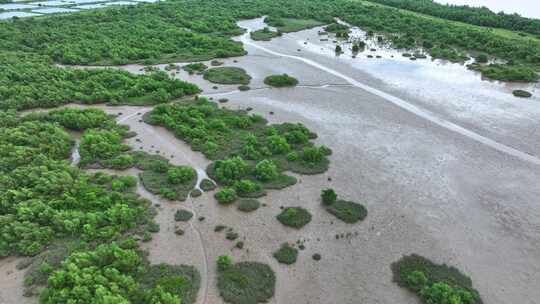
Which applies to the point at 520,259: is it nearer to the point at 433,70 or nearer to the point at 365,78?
the point at 365,78

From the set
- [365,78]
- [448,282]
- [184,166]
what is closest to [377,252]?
[448,282]

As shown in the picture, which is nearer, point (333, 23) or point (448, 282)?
point (448, 282)

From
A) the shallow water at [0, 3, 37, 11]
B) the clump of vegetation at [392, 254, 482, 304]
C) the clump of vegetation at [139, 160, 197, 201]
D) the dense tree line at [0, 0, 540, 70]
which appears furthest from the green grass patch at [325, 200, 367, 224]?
the shallow water at [0, 3, 37, 11]

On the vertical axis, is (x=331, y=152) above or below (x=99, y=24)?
below

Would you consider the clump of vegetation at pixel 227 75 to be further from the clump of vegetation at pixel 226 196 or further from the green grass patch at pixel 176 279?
the green grass patch at pixel 176 279

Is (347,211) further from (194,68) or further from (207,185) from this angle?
(194,68)

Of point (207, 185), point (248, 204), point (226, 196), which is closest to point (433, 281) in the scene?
point (248, 204)

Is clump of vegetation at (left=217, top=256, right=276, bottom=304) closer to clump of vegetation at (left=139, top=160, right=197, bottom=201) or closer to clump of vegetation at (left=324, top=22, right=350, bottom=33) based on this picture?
clump of vegetation at (left=139, top=160, right=197, bottom=201)
